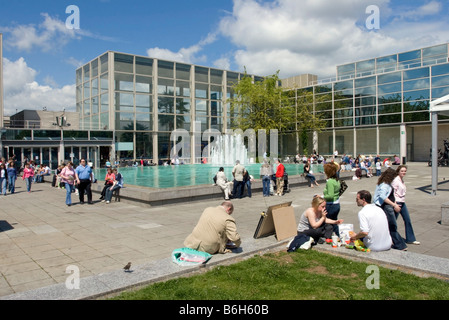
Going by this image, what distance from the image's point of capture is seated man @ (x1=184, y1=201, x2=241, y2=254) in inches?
246

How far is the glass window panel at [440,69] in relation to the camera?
36.8 meters

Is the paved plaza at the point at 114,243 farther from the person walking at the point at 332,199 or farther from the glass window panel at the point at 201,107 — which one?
the glass window panel at the point at 201,107

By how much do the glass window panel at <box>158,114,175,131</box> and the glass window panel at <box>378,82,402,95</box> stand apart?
87.4ft

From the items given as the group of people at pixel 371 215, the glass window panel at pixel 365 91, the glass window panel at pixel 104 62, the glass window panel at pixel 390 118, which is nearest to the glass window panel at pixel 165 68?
the glass window panel at pixel 104 62

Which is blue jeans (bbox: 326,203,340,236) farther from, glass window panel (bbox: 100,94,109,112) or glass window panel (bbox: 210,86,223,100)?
glass window panel (bbox: 210,86,223,100)

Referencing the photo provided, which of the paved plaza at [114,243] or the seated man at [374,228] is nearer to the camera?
the paved plaza at [114,243]

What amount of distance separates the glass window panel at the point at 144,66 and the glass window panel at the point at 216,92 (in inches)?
391

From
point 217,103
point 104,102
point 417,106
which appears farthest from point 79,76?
point 417,106

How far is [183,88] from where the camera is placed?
5006 centimetres

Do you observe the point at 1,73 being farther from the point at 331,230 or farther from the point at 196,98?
the point at 331,230

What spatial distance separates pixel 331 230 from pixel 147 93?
140 ft
